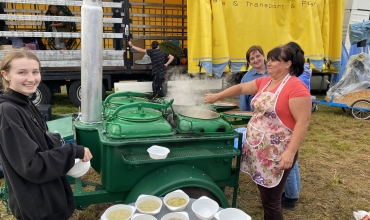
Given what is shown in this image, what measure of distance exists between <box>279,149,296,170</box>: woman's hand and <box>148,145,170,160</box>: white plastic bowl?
762 millimetres

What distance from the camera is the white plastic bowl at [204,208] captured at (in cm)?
148

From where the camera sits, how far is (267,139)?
1970 millimetres

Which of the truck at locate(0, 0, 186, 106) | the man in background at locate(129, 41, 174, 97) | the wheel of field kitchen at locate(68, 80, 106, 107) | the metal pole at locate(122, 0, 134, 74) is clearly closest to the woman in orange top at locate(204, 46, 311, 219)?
the truck at locate(0, 0, 186, 106)

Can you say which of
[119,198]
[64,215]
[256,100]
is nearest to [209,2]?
[256,100]

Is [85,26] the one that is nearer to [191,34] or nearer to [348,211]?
[348,211]

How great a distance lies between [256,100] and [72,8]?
7430 mm

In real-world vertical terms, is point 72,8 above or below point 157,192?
above

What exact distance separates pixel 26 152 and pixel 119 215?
0.55 m

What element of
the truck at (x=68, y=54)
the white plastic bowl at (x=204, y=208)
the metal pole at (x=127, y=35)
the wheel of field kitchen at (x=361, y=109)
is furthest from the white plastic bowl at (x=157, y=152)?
the wheel of field kitchen at (x=361, y=109)

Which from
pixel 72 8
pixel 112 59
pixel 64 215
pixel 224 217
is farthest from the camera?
pixel 72 8

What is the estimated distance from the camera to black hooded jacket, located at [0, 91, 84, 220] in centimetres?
129

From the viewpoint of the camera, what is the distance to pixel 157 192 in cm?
185

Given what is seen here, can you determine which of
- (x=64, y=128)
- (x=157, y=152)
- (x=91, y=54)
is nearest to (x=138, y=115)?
(x=157, y=152)

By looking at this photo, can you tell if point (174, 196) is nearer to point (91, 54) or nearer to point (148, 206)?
point (148, 206)
